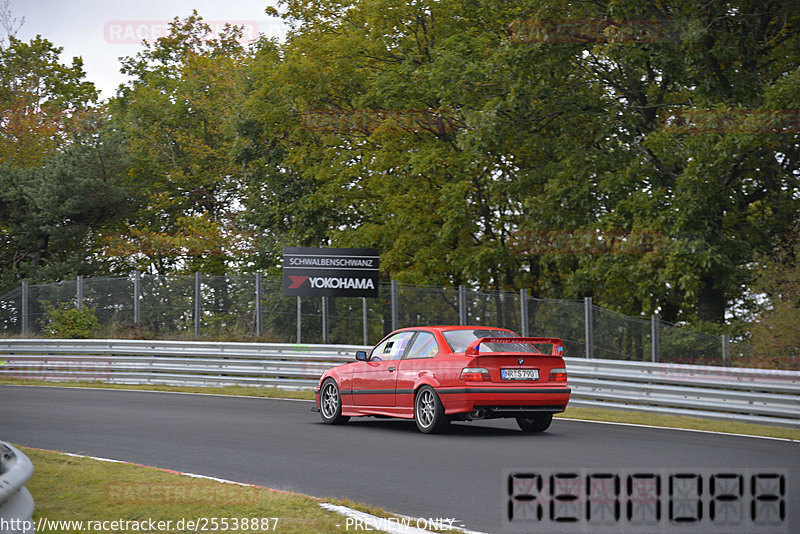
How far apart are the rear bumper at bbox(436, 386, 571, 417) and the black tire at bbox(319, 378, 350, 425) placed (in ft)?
8.34

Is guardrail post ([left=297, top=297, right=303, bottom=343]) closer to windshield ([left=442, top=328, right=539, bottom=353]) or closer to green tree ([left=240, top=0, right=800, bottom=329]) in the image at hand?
green tree ([left=240, top=0, right=800, bottom=329])

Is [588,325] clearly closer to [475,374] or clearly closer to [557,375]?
[557,375]

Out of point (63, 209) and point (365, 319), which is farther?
point (63, 209)

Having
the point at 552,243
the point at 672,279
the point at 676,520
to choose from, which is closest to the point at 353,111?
the point at 552,243

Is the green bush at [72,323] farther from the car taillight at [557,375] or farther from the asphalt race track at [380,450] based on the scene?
the car taillight at [557,375]

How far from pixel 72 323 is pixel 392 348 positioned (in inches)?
697

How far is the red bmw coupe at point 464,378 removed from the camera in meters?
13.1

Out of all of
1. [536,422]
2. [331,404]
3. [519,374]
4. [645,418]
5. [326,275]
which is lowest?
[645,418]

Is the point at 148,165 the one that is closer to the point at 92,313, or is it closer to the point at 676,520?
the point at 92,313

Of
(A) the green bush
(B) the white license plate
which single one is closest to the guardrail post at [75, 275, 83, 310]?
(A) the green bush

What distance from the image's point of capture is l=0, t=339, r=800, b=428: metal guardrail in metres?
14.8

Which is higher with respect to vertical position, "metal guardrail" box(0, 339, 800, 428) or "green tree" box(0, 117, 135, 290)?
"green tree" box(0, 117, 135, 290)

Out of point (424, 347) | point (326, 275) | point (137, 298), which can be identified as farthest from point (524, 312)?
point (137, 298)

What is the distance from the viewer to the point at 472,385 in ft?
42.5
